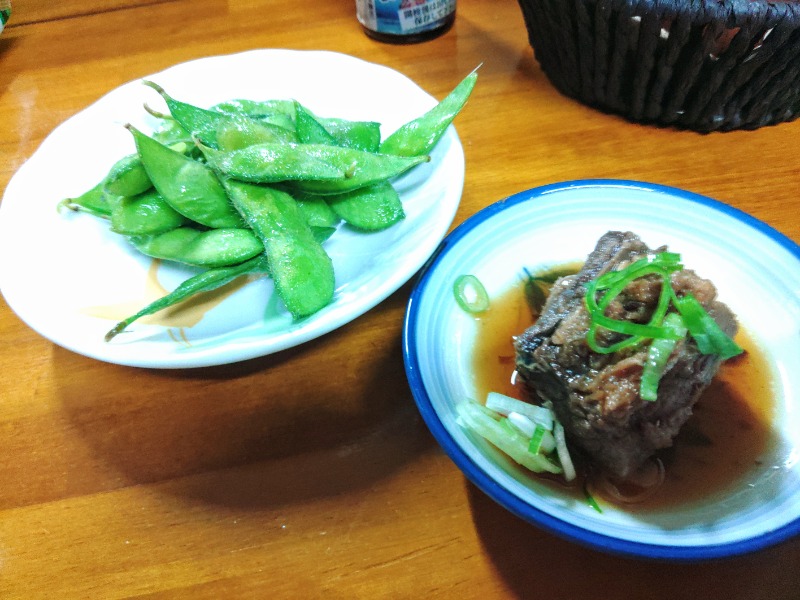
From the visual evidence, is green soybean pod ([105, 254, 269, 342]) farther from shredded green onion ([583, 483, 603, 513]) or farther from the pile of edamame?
shredded green onion ([583, 483, 603, 513])

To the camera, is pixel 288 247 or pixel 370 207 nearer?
pixel 288 247

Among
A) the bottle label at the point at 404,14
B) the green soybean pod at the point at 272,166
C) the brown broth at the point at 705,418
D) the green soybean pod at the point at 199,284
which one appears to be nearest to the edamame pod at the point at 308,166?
the green soybean pod at the point at 272,166

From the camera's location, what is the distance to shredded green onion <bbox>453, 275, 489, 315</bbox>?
1.32 meters

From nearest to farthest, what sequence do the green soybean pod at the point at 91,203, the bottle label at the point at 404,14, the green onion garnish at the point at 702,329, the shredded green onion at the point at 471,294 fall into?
the green onion garnish at the point at 702,329 < the shredded green onion at the point at 471,294 < the green soybean pod at the point at 91,203 < the bottle label at the point at 404,14

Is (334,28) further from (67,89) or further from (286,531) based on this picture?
(286,531)

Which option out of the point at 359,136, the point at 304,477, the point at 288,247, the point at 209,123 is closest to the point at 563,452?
the point at 304,477

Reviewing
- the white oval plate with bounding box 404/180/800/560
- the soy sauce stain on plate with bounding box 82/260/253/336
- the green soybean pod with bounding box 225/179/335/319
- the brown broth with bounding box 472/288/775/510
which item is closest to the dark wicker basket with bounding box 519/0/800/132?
the white oval plate with bounding box 404/180/800/560

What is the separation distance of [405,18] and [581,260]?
1.38 meters

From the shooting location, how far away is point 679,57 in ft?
5.41

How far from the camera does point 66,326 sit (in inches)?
45.6

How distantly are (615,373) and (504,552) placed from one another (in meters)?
0.39

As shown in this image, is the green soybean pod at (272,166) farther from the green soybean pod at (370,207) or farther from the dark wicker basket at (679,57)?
the dark wicker basket at (679,57)

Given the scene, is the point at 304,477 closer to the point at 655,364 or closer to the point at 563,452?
the point at 563,452

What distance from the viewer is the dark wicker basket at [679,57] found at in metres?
1.50
